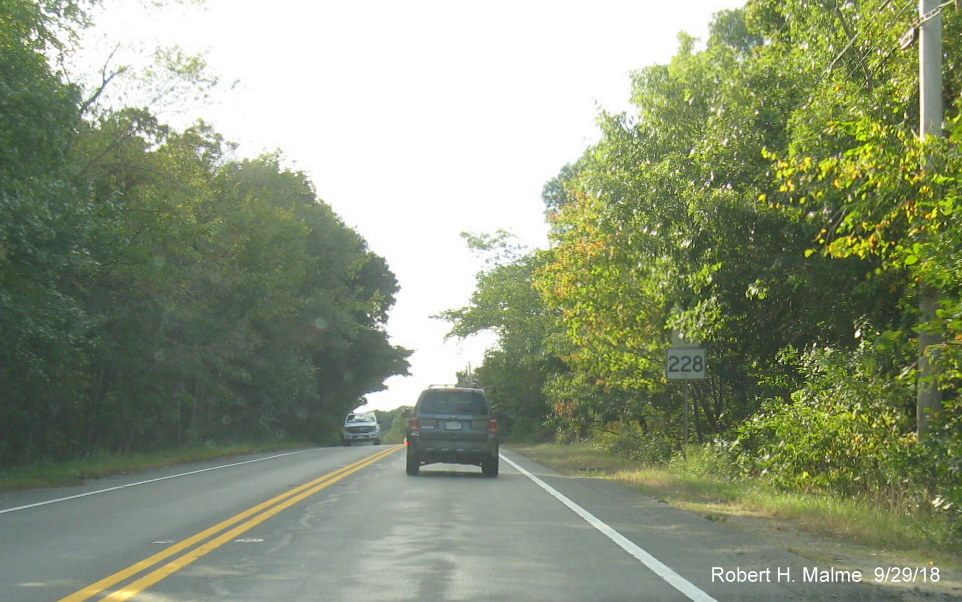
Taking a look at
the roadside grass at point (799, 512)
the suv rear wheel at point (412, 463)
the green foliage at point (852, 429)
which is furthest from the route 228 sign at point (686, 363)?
the suv rear wheel at point (412, 463)

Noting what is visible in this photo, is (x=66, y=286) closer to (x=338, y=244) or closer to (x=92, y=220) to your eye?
(x=92, y=220)

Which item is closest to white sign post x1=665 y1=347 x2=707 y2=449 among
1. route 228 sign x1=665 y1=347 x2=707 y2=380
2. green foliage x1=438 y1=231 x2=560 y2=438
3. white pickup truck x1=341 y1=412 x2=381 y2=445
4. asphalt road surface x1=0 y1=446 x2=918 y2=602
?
route 228 sign x1=665 y1=347 x2=707 y2=380

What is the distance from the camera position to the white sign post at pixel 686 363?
62.7 ft

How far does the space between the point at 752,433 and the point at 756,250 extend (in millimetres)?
4495

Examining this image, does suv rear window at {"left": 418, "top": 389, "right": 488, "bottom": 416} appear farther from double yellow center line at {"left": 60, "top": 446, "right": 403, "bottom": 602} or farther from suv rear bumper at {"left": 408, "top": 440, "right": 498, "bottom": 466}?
double yellow center line at {"left": 60, "top": 446, "right": 403, "bottom": 602}

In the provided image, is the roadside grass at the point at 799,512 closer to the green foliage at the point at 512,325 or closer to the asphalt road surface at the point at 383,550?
the asphalt road surface at the point at 383,550

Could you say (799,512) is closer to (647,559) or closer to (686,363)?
(647,559)

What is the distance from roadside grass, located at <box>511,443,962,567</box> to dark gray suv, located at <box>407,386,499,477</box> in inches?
110

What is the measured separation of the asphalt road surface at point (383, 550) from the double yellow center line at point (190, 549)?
22 mm

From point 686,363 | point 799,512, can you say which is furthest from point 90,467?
point 799,512

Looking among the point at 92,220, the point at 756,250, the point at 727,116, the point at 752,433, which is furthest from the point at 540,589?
the point at 92,220

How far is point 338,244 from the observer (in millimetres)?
55469

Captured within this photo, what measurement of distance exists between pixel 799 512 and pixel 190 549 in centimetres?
714

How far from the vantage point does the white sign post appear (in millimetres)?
19109
